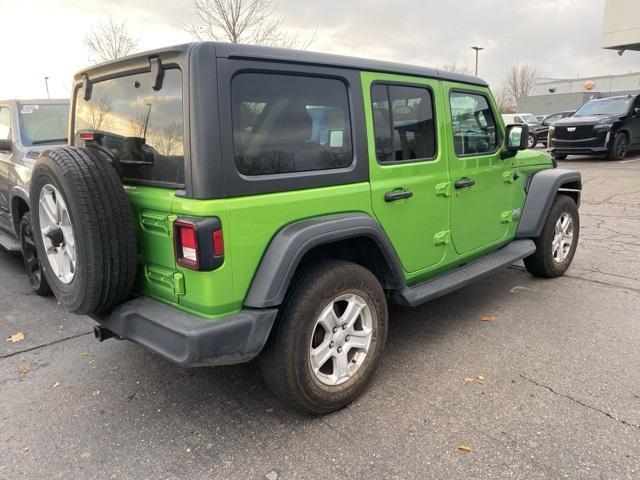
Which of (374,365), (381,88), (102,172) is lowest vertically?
(374,365)

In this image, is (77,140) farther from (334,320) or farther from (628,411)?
(628,411)

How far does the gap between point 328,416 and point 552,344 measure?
72.2 inches

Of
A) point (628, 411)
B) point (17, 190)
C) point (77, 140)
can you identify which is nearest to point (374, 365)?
point (628, 411)

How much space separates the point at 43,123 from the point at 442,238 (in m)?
4.59

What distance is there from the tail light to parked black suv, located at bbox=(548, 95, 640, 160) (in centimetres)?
1533

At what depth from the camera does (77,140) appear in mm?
3301

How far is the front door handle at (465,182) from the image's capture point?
3657 mm

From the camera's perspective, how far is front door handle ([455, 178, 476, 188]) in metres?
3.66

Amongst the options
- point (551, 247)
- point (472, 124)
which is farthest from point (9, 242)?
point (551, 247)

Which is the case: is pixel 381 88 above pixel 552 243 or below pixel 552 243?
above

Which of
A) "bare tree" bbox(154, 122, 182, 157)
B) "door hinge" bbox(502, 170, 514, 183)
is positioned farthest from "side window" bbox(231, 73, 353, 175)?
"door hinge" bbox(502, 170, 514, 183)

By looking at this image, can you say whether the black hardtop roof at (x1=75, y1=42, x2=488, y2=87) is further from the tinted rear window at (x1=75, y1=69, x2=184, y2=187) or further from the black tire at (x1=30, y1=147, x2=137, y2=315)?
the black tire at (x1=30, y1=147, x2=137, y2=315)

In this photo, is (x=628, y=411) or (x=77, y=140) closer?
(x=628, y=411)

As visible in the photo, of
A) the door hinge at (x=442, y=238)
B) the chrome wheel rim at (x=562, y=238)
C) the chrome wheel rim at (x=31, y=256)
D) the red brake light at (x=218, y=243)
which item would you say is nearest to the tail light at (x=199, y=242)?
the red brake light at (x=218, y=243)
